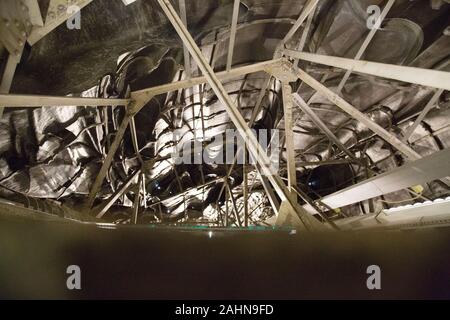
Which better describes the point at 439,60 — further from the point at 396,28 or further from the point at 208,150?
the point at 208,150

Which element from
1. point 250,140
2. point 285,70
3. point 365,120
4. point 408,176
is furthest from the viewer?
point 285,70

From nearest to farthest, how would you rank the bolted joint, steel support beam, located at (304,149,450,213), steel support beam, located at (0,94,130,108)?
steel support beam, located at (304,149,450,213) < steel support beam, located at (0,94,130,108) < the bolted joint

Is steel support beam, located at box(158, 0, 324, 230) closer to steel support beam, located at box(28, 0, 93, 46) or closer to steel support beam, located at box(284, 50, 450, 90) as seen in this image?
steel support beam, located at box(28, 0, 93, 46)

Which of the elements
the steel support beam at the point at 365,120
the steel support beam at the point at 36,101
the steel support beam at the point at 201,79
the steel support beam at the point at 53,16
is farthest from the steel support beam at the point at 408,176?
the steel support beam at the point at 53,16

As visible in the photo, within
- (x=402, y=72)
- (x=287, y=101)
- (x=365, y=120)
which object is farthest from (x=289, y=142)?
(x=402, y=72)

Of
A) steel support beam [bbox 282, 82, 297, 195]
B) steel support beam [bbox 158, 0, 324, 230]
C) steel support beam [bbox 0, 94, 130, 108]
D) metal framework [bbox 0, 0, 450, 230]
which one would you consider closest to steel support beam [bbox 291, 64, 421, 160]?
metal framework [bbox 0, 0, 450, 230]

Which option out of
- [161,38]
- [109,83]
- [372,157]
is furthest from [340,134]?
[109,83]

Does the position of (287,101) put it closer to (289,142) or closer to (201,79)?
(289,142)

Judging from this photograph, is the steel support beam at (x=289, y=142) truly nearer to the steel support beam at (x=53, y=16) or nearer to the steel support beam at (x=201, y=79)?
the steel support beam at (x=201, y=79)

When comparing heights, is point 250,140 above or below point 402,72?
below

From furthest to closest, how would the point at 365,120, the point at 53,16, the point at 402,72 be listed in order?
the point at 365,120 < the point at 53,16 < the point at 402,72

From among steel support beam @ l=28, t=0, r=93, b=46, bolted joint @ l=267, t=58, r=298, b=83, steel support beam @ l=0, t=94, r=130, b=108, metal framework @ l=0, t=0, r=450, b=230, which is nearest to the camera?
metal framework @ l=0, t=0, r=450, b=230

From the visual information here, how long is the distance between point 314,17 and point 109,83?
2.69 metres

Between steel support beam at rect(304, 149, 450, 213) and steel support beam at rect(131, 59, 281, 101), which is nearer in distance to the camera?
steel support beam at rect(304, 149, 450, 213)
